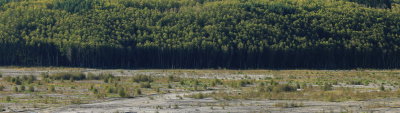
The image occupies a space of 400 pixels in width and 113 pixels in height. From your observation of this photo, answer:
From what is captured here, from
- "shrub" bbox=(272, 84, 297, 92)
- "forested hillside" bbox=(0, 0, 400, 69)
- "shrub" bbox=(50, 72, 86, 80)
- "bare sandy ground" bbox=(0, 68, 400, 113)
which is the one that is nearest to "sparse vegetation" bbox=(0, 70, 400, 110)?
"shrub" bbox=(272, 84, 297, 92)

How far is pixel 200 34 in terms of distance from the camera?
132375 millimetres

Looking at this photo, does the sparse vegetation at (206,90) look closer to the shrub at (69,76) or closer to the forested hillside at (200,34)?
the shrub at (69,76)

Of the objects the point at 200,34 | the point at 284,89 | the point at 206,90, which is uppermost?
the point at 200,34

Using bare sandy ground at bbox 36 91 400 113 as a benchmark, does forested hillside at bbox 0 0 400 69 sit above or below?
above

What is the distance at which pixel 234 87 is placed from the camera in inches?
2601

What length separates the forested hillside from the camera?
122062 millimetres

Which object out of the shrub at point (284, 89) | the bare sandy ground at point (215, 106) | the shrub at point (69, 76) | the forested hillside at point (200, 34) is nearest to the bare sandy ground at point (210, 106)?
the bare sandy ground at point (215, 106)

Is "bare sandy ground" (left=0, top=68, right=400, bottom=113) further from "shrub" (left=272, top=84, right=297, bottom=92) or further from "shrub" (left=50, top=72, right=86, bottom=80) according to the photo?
"shrub" (left=50, top=72, right=86, bottom=80)

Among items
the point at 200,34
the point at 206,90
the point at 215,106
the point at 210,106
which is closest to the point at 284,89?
the point at 206,90

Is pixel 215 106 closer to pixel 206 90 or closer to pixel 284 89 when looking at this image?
pixel 284 89

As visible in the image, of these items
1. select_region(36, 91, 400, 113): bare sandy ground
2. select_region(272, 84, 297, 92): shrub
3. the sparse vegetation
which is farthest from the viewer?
select_region(272, 84, 297, 92): shrub

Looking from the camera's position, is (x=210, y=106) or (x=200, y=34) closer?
(x=210, y=106)

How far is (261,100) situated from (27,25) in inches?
4053

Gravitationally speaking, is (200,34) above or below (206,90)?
above
